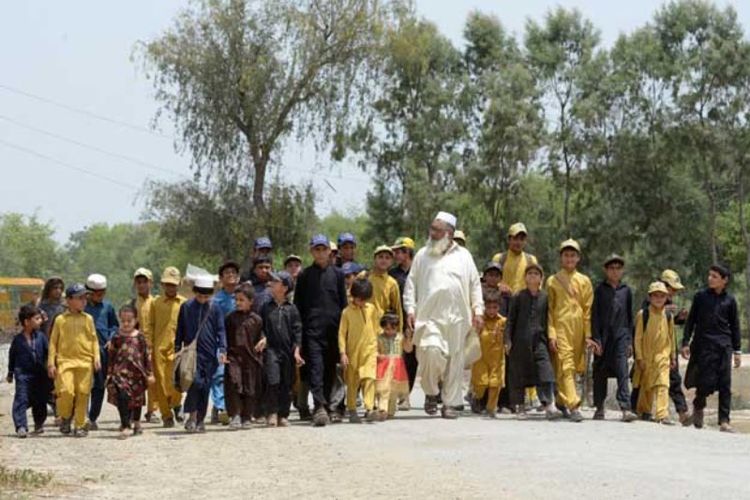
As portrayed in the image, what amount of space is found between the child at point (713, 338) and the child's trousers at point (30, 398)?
6.43m

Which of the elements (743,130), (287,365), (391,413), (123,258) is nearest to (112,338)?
(287,365)

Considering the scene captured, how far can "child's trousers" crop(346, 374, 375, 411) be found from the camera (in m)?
14.4

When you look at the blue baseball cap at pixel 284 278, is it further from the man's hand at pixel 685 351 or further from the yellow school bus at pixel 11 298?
the yellow school bus at pixel 11 298

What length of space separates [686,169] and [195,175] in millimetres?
16836

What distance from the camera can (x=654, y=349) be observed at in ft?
49.1

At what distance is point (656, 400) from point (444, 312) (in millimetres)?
2333

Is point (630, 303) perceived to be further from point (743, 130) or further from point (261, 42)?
point (743, 130)

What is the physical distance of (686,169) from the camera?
48.9 meters

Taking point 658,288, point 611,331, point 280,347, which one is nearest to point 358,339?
point 280,347

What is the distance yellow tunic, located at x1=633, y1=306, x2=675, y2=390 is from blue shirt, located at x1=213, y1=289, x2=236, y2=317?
13.8ft

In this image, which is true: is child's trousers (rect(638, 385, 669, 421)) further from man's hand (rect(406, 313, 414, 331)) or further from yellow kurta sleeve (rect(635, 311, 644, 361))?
man's hand (rect(406, 313, 414, 331))

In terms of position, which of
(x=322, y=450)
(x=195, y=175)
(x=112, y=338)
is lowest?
(x=322, y=450)

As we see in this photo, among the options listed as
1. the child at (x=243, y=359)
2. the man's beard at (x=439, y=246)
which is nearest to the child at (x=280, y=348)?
the child at (x=243, y=359)

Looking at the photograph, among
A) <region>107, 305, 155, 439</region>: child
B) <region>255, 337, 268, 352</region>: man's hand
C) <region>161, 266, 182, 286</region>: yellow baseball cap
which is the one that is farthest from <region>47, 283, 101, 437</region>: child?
<region>255, 337, 268, 352</region>: man's hand
